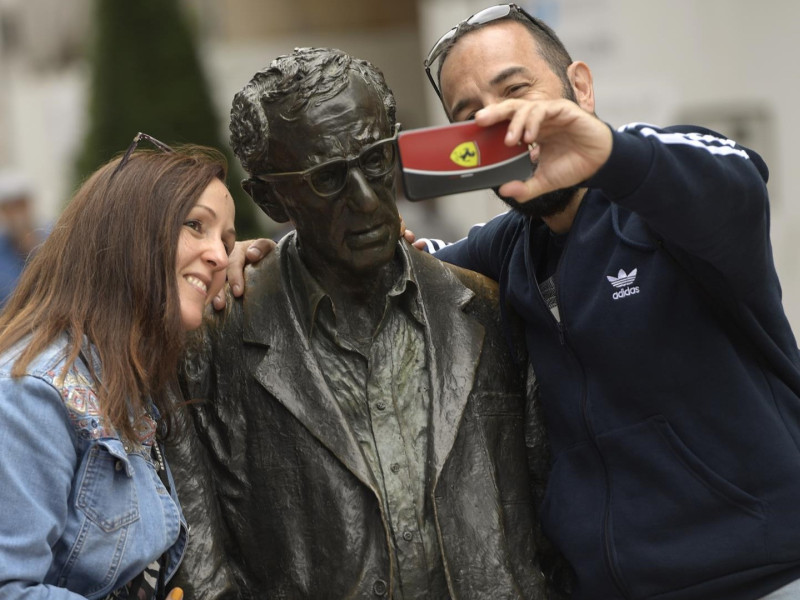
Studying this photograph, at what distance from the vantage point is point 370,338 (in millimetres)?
3508

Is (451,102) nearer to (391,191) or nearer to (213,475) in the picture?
(391,191)

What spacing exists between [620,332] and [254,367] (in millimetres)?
951

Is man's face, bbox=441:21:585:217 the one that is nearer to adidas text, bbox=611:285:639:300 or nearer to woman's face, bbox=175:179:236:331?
adidas text, bbox=611:285:639:300

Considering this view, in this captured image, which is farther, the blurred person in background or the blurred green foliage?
the blurred green foliage

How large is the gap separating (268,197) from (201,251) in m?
0.37

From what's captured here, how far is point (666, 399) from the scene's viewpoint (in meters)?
3.30

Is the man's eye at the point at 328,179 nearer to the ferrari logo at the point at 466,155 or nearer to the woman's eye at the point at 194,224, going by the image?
the woman's eye at the point at 194,224

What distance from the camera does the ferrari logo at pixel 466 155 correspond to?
2791 mm

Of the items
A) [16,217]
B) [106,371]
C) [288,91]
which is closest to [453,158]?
[288,91]

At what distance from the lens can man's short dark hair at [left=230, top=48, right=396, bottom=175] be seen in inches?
129

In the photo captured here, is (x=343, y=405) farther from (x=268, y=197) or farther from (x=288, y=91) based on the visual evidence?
(x=288, y=91)

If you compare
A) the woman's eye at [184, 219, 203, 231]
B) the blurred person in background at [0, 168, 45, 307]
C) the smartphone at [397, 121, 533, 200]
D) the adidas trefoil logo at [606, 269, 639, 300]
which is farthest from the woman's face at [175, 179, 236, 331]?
the blurred person in background at [0, 168, 45, 307]

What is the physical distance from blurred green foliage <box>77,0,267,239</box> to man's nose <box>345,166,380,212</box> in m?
9.05

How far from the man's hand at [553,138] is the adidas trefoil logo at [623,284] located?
52 cm
